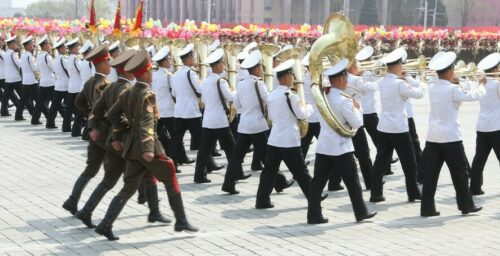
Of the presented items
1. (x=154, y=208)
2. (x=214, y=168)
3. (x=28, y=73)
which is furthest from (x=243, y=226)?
(x=28, y=73)

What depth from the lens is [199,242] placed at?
29.4ft

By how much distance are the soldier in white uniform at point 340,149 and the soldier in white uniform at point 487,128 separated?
233cm

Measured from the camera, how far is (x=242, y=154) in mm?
11570

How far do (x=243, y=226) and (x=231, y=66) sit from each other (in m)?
4.13

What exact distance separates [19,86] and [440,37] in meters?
22.8

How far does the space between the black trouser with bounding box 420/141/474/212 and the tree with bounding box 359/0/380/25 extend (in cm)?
7511

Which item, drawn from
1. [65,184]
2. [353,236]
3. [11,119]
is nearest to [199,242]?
[353,236]

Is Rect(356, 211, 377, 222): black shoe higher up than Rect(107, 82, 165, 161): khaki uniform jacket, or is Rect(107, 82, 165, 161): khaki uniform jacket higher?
Rect(107, 82, 165, 161): khaki uniform jacket

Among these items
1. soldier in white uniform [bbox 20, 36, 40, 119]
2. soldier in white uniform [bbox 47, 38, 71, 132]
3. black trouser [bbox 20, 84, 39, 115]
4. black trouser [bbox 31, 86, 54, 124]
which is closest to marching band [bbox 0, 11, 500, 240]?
soldier in white uniform [bbox 47, 38, 71, 132]

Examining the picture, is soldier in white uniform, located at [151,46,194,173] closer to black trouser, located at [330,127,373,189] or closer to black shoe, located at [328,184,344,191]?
black shoe, located at [328,184,344,191]

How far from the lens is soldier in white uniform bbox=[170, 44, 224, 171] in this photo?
1312 cm

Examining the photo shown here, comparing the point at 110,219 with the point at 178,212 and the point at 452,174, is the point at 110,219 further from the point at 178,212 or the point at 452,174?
A: the point at 452,174

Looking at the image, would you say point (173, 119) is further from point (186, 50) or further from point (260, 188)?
point (260, 188)

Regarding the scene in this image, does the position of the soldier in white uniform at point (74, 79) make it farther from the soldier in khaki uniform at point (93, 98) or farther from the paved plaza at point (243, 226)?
the soldier in khaki uniform at point (93, 98)
